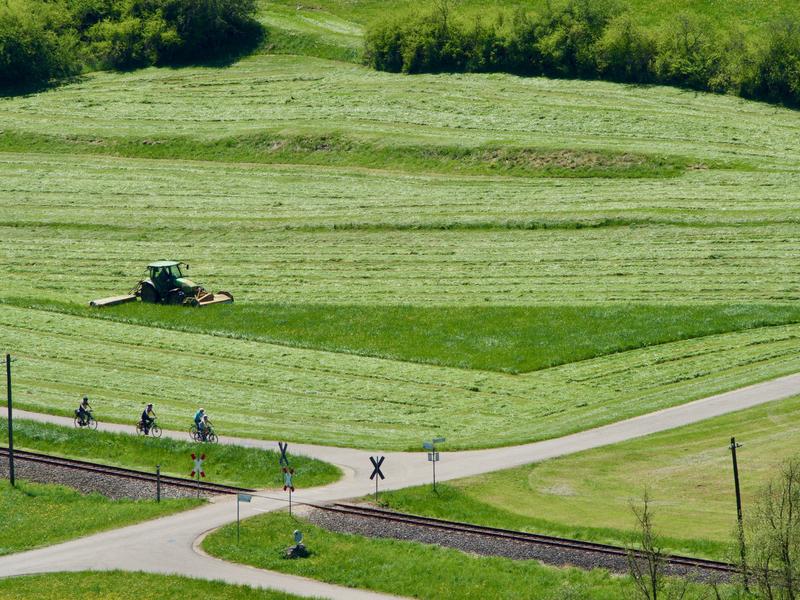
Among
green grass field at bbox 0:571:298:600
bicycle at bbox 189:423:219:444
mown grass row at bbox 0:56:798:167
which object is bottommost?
bicycle at bbox 189:423:219:444

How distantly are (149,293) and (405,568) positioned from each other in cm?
4036

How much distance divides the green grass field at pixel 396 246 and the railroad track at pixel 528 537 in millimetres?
8327

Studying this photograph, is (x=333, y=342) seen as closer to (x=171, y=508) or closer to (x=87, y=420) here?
(x=87, y=420)

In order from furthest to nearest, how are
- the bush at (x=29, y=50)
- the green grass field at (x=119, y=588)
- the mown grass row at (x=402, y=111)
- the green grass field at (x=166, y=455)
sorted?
the bush at (x=29, y=50), the mown grass row at (x=402, y=111), the green grass field at (x=166, y=455), the green grass field at (x=119, y=588)

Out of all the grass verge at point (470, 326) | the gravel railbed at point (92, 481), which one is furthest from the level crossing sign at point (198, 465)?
the grass verge at point (470, 326)

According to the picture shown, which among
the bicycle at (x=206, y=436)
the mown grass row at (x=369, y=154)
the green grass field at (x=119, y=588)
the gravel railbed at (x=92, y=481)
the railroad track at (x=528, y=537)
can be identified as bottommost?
the gravel railbed at (x=92, y=481)

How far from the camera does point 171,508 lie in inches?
1884

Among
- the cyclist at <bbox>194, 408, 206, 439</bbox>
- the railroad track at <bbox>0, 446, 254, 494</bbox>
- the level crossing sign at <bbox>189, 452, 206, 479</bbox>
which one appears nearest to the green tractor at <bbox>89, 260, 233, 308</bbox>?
the railroad track at <bbox>0, 446, 254, 494</bbox>

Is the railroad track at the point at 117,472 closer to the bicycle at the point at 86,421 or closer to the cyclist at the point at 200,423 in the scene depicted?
the bicycle at the point at 86,421

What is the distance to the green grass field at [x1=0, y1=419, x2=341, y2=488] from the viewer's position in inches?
2016

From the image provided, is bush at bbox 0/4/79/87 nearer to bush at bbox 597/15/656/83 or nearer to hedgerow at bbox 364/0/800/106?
hedgerow at bbox 364/0/800/106

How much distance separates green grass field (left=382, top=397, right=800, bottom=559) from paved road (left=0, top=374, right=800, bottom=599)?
1.19 meters

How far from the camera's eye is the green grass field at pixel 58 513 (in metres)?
46.2

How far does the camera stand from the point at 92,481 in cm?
5188
